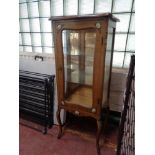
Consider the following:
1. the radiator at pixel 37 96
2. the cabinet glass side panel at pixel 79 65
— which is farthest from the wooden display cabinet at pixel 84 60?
the radiator at pixel 37 96

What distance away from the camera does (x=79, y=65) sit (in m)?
1.62

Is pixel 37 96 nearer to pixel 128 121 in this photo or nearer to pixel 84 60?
pixel 84 60

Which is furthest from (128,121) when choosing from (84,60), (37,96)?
(37,96)

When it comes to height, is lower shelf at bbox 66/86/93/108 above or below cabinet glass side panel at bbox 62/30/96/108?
below

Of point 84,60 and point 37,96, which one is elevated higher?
point 84,60

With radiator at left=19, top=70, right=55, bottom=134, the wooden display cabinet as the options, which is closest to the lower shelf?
the wooden display cabinet

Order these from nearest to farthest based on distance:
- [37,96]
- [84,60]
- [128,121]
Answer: [128,121]
[84,60]
[37,96]

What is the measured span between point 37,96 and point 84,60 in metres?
0.78

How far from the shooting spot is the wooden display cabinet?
4.02 feet

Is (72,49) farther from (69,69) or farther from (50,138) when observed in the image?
(50,138)

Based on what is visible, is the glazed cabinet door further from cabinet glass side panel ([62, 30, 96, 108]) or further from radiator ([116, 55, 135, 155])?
radiator ([116, 55, 135, 155])

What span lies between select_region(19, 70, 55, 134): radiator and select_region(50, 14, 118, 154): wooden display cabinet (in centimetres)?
25

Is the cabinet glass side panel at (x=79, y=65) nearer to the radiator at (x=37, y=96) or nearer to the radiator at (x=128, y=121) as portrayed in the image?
the radiator at (x=37, y=96)
